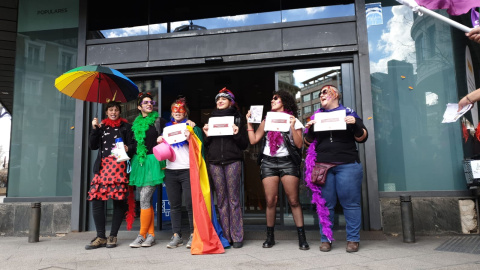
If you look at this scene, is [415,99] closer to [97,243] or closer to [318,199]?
[318,199]

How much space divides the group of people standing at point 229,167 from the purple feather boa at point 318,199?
33 millimetres

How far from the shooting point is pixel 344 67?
17.0 ft

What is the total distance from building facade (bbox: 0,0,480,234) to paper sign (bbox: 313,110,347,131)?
1269mm

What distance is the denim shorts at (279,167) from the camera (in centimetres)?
411

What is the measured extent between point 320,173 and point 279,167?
0.48 metres

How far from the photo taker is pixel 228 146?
14.2 feet

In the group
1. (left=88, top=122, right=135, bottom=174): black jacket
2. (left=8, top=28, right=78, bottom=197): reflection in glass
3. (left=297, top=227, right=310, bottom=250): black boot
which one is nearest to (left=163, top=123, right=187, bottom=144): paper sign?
(left=88, top=122, right=135, bottom=174): black jacket

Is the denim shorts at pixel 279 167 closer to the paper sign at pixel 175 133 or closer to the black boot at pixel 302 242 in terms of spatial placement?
the black boot at pixel 302 242

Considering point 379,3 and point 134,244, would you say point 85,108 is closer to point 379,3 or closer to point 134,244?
point 134,244

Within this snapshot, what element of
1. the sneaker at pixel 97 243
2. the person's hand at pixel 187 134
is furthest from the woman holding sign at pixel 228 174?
the sneaker at pixel 97 243

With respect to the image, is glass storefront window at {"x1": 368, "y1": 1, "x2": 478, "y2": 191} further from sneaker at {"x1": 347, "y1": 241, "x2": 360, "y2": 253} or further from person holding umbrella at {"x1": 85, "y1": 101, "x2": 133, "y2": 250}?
person holding umbrella at {"x1": 85, "y1": 101, "x2": 133, "y2": 250}

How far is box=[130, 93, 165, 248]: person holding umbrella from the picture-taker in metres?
4.42

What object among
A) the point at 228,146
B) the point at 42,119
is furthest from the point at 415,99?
the point at 42,119

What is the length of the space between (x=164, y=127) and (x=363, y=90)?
2756 mm
